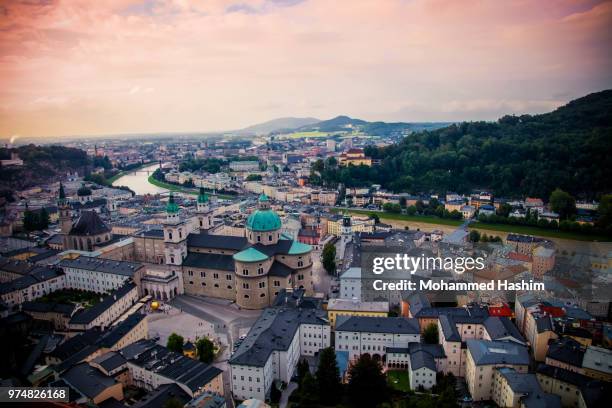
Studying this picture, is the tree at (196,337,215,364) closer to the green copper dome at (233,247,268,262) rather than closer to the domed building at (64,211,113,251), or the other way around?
the green copper dome at (233,247,268,262)

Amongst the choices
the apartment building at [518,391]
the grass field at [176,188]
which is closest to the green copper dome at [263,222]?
the apartment building at [518,391]

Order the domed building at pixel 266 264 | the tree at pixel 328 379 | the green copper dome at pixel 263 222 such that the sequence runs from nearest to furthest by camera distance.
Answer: the tree at pixel 328 379 → the domed building at pixel 266 264 → the green copper dome at pixel 263 222

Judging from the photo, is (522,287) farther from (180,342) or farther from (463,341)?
(180,342)

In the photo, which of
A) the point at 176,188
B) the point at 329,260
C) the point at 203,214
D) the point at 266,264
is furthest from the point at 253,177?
the point at 266,264

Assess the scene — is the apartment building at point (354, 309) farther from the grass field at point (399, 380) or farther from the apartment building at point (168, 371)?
the apartment building at point (168, 371)

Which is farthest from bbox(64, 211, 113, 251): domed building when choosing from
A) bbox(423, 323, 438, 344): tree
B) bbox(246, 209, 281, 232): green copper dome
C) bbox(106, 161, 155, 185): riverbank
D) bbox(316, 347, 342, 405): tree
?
bbox(106, 161, 155, 185): riverbank

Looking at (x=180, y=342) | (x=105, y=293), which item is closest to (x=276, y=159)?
(x=105, y=293)

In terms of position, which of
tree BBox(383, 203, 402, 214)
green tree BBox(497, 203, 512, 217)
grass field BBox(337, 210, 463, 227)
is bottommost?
grass field BBox(337, 210, 463, 227)
